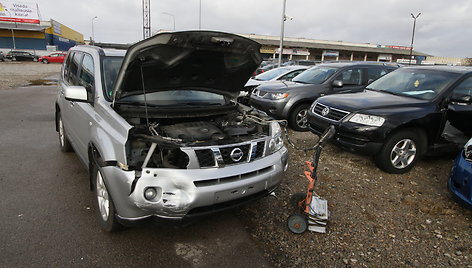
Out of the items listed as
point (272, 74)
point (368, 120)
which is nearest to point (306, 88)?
point (368, 120)

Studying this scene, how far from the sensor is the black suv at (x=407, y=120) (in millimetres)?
4348

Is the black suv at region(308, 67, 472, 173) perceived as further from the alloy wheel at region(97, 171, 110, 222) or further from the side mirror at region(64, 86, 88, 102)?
the side mirror at region(64, 86, 88, 102)

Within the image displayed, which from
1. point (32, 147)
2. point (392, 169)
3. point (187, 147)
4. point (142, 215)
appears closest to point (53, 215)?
point (142, 215)

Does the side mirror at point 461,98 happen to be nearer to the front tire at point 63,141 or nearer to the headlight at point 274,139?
the headlight at point 274,139

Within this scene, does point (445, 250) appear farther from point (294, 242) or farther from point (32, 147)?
point (32, 147)

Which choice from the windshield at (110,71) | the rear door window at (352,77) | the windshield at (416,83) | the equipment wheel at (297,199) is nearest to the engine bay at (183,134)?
the windshield at (110,71)

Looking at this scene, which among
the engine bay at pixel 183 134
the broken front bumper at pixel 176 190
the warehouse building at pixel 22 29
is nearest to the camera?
the broken front bumper at pixel 176 190

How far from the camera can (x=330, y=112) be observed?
4969 millimetres

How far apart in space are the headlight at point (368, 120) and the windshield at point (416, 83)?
104cm

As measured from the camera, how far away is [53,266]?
2.43 metres

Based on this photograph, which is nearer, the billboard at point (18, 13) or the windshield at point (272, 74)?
the windshield at point (272, 74)

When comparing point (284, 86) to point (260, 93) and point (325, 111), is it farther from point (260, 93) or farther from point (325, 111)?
point (325, 111)

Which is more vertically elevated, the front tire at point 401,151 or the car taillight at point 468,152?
the car taillight at point 468,152

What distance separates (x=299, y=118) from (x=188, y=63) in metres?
4.54
